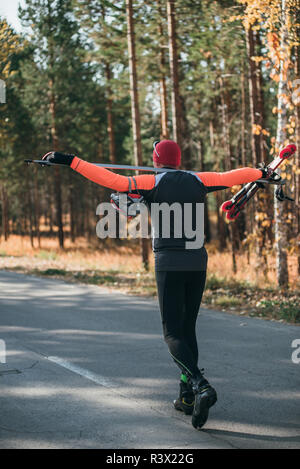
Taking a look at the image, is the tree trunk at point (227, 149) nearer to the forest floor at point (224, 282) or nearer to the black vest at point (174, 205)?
the forest floor at point (224, 282)

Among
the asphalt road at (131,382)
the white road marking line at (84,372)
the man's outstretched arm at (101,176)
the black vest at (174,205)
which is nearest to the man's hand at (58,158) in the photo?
the man's outstretched arm at (101,176)

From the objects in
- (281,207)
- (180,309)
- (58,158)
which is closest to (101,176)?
(58,158)

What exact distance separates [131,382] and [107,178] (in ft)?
7.57

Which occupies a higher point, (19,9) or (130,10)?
(19,9)

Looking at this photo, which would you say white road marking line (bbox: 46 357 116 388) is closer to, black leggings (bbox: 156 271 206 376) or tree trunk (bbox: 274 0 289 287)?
black leggings (bbox: 156 271 206 376)

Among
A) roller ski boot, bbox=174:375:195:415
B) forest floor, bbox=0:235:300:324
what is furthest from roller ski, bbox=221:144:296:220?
forest floor, bbox=0:235:300:324

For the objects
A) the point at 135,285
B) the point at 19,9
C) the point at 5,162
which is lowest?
the point at 135,285

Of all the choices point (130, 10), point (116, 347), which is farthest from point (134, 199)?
point (130, 10)

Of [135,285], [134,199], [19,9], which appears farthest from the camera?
[19,9]

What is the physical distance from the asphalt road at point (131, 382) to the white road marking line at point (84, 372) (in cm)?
1

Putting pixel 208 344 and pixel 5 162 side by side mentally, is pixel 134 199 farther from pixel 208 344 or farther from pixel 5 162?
pixel 5 162
